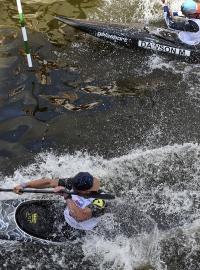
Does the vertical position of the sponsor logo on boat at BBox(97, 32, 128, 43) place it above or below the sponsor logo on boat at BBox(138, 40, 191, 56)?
above

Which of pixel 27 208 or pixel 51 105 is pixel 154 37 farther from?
pixel 27 208

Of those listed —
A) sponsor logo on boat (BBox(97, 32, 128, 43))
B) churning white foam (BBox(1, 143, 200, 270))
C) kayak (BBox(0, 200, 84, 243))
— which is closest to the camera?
kayak (BBox(0, 200, 84, 243))

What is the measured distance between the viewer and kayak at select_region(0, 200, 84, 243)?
668cm

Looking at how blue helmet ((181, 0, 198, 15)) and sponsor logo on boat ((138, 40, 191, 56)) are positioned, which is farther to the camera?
sponsor logo on boat ((138, 40, 191, 56))

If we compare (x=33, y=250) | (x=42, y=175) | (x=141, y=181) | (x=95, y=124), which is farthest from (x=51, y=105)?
(x=33, y=250)

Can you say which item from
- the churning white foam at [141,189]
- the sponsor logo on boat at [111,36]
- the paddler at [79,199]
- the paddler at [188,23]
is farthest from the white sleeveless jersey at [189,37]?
the paddler at [79,199]

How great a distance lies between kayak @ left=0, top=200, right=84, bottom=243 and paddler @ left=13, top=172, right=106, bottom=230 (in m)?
0.16

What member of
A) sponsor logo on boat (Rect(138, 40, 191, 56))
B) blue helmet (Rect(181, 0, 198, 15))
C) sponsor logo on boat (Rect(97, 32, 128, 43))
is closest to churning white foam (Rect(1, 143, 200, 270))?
sponsor logo on boat (Rect(138, 40, 191, 56))

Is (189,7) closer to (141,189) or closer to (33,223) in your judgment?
(141,189)

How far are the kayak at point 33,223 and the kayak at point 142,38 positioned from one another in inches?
215

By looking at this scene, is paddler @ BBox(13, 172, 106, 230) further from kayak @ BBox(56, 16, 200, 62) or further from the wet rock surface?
kayak @ BBox(56, 16, 200, 62)

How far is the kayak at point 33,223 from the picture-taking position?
668 centimetres

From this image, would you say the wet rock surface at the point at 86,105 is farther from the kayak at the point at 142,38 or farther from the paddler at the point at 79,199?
the paddler at the point at 79,199

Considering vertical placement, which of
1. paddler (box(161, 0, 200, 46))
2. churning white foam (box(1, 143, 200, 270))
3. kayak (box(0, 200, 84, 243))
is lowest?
churning white foam (box(1, 143, 200, 270))
